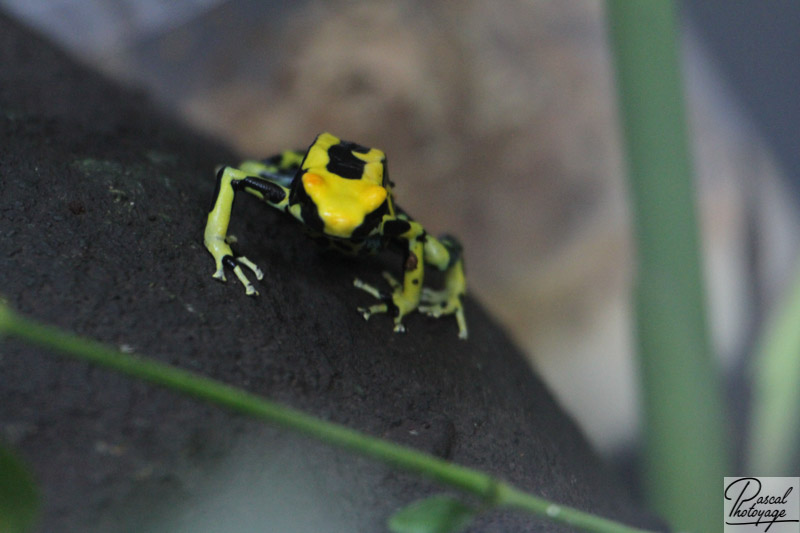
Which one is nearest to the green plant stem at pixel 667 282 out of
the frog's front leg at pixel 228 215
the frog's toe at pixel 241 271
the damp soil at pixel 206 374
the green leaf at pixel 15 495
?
the damp soil at pixel 206 374

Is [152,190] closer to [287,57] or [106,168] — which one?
[106,168]

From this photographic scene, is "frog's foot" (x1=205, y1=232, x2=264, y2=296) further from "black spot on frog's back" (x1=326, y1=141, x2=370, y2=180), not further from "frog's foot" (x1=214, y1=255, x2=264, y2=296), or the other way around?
"black spot on frog's back" (x1=326, y1=141, x2=370, y2=180)

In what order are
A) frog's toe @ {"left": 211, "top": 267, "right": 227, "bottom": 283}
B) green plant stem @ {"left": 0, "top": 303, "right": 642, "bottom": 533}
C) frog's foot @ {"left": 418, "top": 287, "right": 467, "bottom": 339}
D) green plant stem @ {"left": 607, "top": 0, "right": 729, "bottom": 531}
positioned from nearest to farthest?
green plant stem @ {"left": 0, "top": 303, "right": 642, "bottom": 533}, frog's toe @ {"left": 211, "top": 267, "right": 227, "bottom": 283}, frog's foot @ {"left": 418, "top": 287, "right": 467, "bottom": 339}, green plant stem @ {"left": 607, "top": 0, "right": 729, "bottom": 531}

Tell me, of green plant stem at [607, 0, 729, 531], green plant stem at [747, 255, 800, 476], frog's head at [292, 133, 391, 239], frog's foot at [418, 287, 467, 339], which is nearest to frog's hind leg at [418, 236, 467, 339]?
frog's foot at [418, 287, 467, 339]

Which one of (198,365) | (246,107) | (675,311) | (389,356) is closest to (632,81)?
(675,311)

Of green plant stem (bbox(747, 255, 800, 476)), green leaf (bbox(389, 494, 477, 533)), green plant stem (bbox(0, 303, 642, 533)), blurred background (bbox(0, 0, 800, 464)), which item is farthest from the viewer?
blurred background (bbox(0, 0, 800, 464))

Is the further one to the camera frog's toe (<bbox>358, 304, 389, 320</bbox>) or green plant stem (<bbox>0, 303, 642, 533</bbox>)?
frog's toe (<bbox>358, 304, 389, 320</bbox>)

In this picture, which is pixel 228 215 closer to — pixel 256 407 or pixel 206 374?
pixel 206 374
